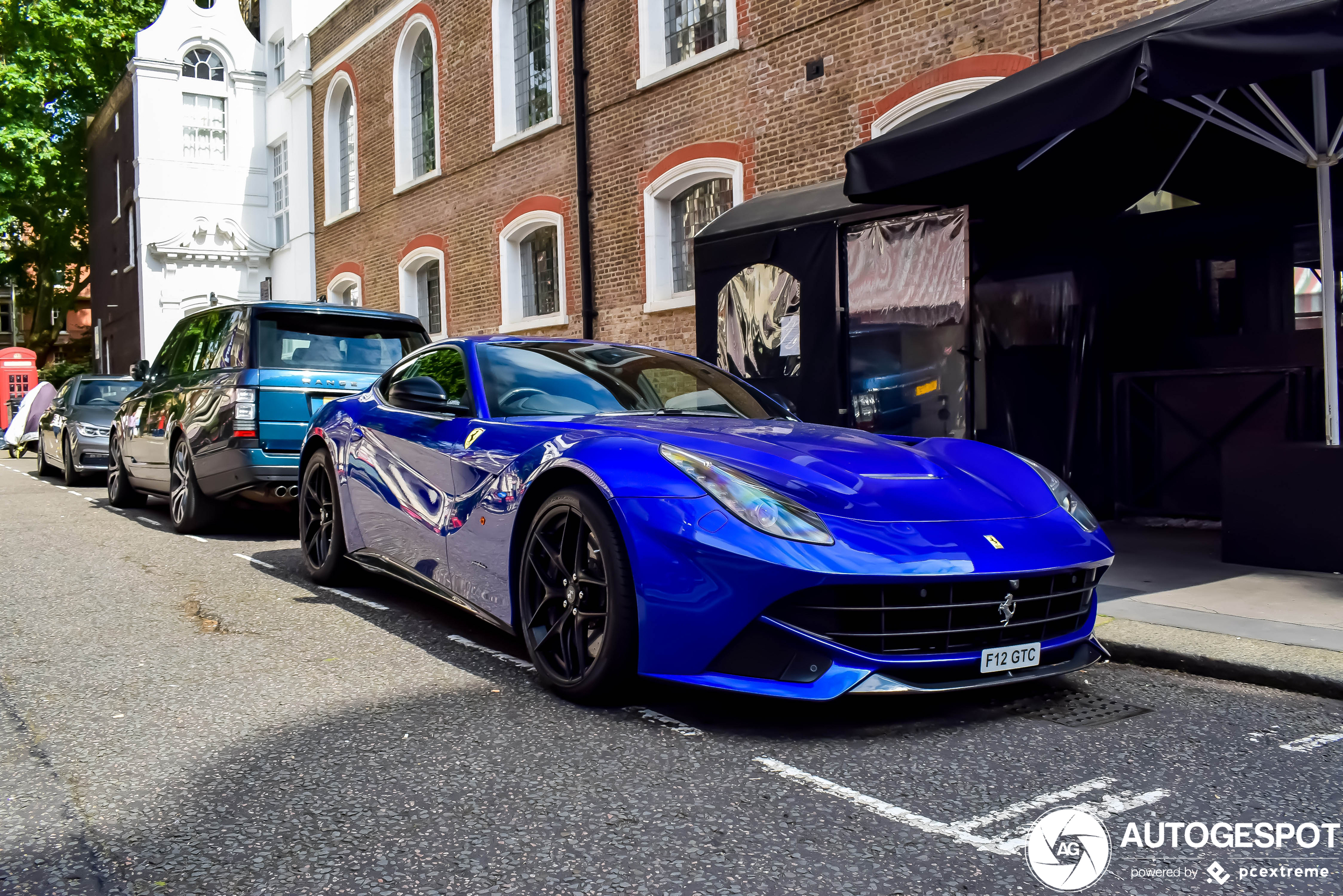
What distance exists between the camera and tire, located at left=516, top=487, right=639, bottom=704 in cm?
369

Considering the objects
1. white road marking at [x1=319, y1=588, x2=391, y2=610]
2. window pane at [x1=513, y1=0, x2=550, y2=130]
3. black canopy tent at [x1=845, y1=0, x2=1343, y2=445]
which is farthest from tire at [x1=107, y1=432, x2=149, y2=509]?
window pane at [x1=513, y1=0, x2=550, y2=130]

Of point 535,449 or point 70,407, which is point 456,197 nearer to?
point 70,407

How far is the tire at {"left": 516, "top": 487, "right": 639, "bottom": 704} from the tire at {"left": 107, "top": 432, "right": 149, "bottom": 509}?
26.4 feet

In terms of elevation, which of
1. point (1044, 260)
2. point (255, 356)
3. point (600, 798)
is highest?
point (1044, 260)

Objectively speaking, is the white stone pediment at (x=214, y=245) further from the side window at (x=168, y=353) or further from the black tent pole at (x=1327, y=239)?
the black tent pole at (x=1327, y=239)

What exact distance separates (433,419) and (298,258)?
2209 cm

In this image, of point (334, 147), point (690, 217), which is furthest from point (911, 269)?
point (334, 147)

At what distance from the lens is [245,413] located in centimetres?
819

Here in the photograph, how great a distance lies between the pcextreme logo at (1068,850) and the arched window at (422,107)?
18568 mm

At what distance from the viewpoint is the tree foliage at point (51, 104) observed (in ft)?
102

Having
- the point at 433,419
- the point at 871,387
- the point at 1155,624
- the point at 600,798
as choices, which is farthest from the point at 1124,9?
the point at 600,798

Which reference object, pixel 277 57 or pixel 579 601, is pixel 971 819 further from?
pixel 277 57

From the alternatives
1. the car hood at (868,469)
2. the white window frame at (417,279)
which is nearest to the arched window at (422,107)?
the white window frame at (417,279)

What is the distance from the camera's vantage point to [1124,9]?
8852 mm
